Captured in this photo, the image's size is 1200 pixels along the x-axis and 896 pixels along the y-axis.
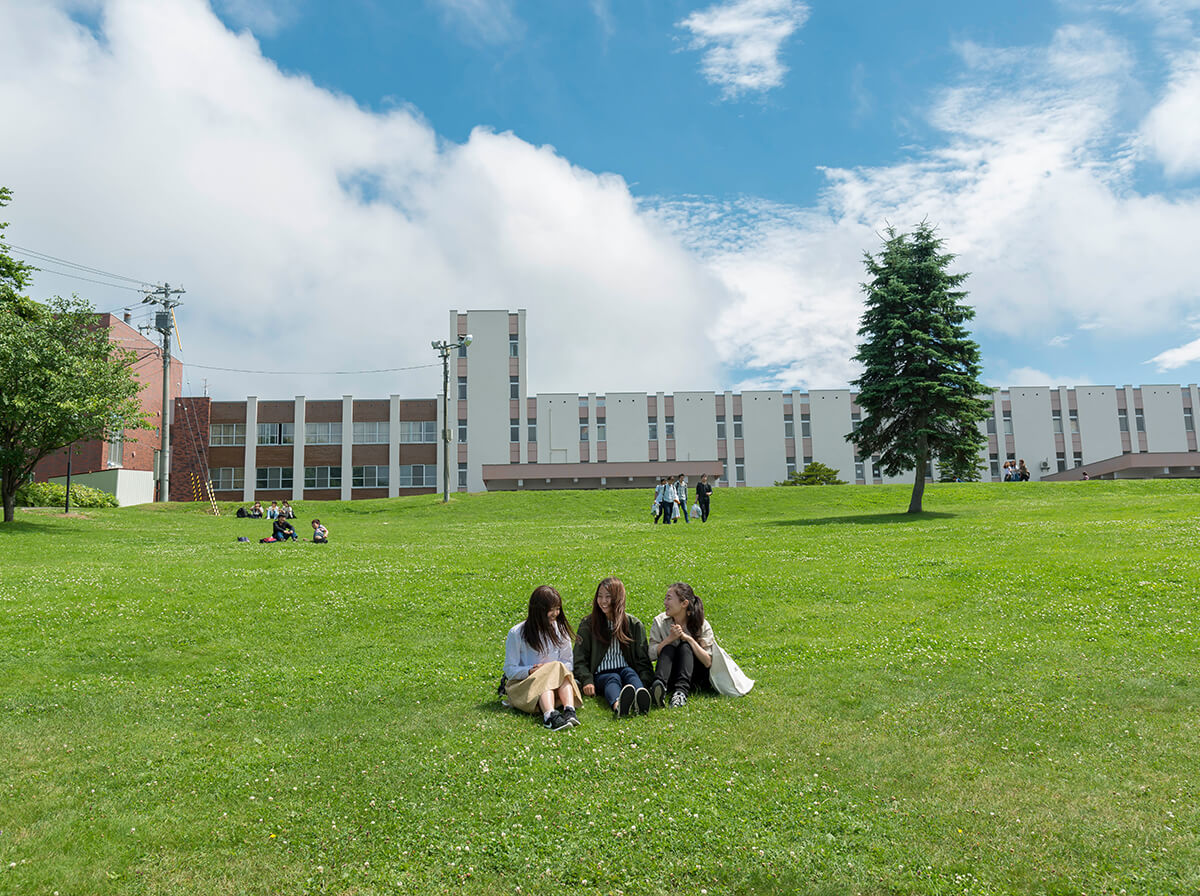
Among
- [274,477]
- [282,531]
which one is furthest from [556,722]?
[274,477]

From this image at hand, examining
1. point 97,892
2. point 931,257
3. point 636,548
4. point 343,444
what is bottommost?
point 97,892

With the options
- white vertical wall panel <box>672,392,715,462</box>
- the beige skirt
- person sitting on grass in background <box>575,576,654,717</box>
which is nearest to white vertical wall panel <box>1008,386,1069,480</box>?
white vertical wall panel <box>672,392,715,462</box>

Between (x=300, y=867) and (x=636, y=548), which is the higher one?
(x=636, y=548)

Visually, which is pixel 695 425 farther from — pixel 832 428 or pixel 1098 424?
pixel 1098 424

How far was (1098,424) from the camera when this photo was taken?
75375mm

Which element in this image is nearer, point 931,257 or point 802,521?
point 802,521

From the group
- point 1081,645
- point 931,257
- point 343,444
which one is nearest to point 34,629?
point 1081,645

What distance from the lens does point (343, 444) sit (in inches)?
2896

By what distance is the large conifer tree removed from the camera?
33094 mm

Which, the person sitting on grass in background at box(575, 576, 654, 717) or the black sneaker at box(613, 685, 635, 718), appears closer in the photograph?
the black sneaker at box(613, 685, 635, 718)

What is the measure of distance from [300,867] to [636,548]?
49.8ft

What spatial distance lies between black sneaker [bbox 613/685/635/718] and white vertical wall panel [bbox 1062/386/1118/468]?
258 feet

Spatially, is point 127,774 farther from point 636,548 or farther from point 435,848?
point 636,548

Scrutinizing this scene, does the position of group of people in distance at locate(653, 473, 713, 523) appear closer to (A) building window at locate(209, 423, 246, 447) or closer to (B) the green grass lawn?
(B) the green grass lawn
